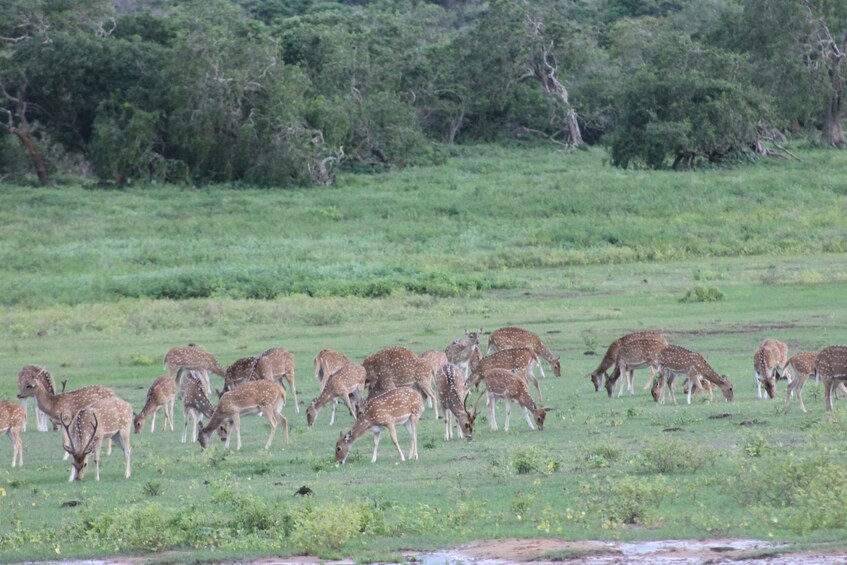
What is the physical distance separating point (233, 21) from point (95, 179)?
327 inches

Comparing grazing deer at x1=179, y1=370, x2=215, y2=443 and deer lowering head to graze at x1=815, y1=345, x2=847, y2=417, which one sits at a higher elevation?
deer lowering head to graze at x1=815, y1=345, x2=847, y2=417

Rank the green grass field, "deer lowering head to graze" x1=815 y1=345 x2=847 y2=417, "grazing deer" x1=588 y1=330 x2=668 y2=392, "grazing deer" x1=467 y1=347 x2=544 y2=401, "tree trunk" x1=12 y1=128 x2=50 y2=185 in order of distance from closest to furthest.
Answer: the green grass field < "deer lowering head to graze" x1=815 y1=345 x2=847 y2=417 < "grazing deer" x1=467 y1=347 x2=544 y2=401 < "grazing deer" x1=588 y1=330 x2=668 y2=392 < "tree trunk" x1=12 y1=128 x2=50 y2=185

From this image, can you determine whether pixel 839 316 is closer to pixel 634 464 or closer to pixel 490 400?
pixel 490 400

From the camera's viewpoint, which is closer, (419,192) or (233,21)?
(419,192)

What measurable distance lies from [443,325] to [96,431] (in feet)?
42.1

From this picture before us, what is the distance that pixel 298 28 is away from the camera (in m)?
57.3

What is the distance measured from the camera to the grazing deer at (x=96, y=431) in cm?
1386

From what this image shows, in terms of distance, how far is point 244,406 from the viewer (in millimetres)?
15508

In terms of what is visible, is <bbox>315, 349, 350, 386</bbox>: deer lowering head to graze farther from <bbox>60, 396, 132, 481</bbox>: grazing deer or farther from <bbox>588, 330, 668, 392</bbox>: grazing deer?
<bbox>60, 396, 132, 481</bbox>: grazing deer

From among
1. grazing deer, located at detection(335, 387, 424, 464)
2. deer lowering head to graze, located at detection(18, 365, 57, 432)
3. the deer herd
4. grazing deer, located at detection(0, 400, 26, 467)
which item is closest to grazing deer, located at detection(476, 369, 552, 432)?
the deer herd

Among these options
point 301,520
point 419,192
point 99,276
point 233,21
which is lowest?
point 301,520

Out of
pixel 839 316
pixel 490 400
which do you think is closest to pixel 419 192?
pixel 839 316

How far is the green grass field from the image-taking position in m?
10.9

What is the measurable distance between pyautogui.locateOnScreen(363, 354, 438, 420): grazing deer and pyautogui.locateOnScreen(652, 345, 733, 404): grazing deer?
9.57ft
